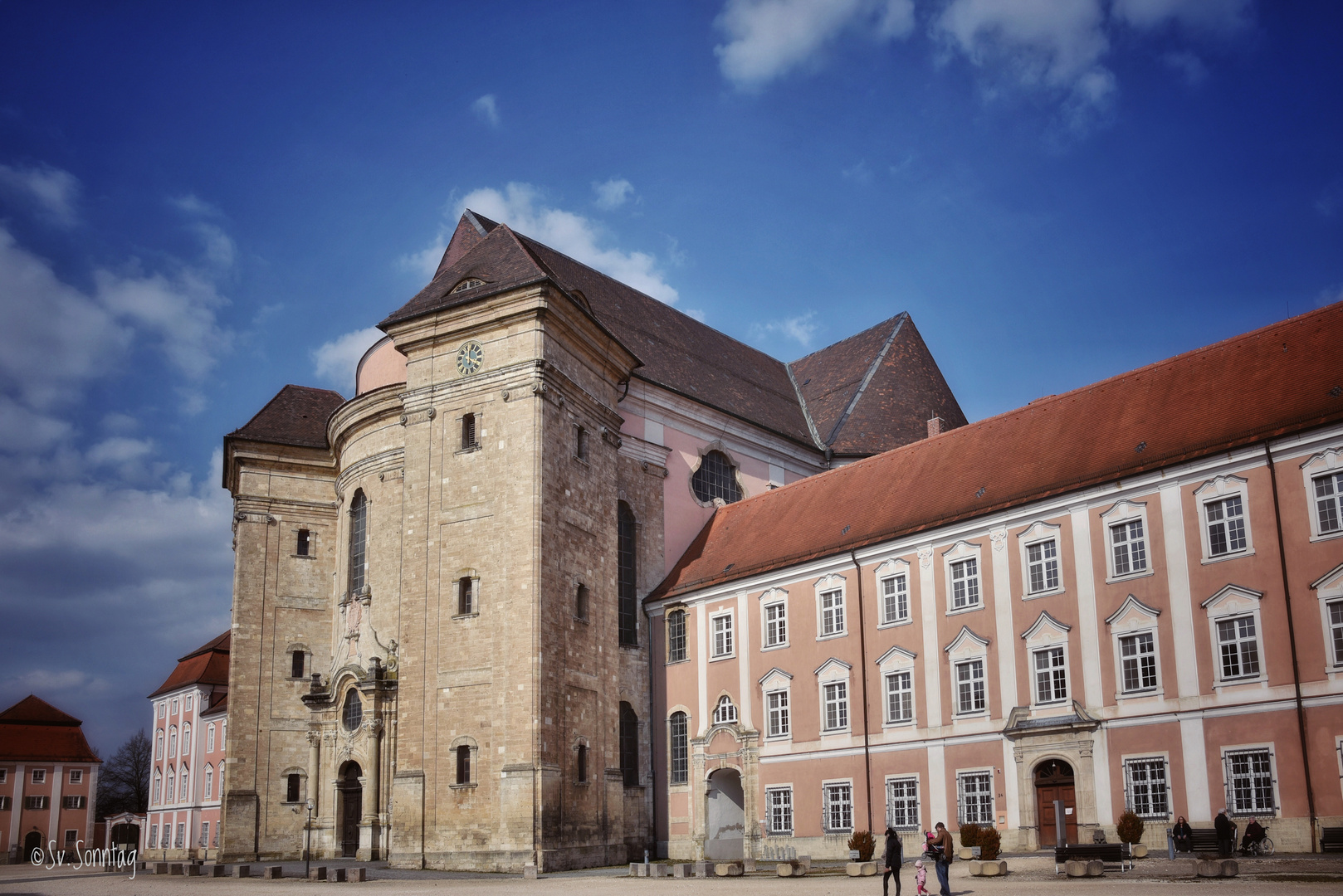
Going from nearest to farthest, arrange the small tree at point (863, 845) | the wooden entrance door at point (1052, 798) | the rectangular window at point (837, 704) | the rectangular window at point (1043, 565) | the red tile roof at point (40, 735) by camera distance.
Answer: the wooden entrance door at point (1052, 798) → the rectangular window at point (1043, 565) → the small tree at point (863, 845) → the rectangular window at point (837, 704) → the red tile roof at point (40, 735)

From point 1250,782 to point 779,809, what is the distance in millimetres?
12634

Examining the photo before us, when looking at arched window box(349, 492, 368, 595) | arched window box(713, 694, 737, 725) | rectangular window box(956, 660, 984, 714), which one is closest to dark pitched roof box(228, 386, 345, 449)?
arched window box(349, 492, 368, 595)

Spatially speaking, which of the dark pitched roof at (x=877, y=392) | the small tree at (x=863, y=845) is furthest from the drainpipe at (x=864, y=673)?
the dark pitched roof at (x=877, y=392)

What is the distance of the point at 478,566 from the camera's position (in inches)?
1319

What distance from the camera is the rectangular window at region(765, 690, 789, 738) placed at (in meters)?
33.3

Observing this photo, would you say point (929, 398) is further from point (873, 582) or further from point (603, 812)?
point (603, 812)

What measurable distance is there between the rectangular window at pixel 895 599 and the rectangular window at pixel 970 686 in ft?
6.93

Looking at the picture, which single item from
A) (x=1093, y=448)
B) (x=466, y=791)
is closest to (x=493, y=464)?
(x=466, y=791)

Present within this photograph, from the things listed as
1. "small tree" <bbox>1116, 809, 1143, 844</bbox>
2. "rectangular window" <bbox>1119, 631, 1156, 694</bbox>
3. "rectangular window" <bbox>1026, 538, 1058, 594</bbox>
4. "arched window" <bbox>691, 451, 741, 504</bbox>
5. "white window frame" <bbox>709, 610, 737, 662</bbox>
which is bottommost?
"small tree" <bbox>1116, 809, 1143, 844</bbox>

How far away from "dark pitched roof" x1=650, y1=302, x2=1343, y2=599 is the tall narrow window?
80 centimetres

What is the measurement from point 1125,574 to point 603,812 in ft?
50.7

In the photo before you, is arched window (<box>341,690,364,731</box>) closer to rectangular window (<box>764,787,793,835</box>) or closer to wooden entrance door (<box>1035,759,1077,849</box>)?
rectangular window (<box>764,787,793,835</box>)

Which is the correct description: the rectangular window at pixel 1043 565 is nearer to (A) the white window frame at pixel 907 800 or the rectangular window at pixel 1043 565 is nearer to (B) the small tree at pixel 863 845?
(A) the white window frame at pixel 907 800

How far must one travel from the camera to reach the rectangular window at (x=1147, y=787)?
2516 centimetres
